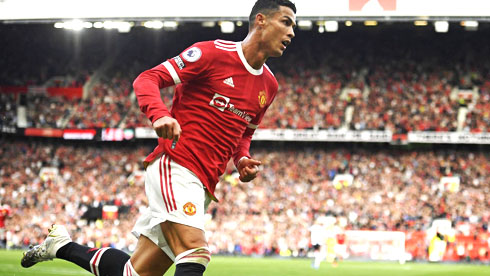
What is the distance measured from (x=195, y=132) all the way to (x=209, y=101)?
0.23 m

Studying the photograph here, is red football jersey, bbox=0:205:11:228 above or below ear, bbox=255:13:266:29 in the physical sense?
below

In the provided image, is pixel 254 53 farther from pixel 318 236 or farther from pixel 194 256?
pixel 318 236

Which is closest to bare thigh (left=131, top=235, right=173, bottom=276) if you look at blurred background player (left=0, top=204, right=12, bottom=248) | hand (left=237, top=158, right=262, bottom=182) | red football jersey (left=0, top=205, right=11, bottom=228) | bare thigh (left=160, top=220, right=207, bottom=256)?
bare thigh (left=160, top=220, right=207, bottom=256)

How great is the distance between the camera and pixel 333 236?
67.8 ft

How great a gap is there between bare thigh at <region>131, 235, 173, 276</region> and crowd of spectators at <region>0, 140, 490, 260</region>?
18.3 meters

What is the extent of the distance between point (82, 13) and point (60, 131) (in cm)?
566

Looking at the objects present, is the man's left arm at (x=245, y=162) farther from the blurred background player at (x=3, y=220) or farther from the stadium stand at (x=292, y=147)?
the blurred background player at (x=3, y=220)

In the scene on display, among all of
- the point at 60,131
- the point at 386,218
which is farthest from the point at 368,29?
the point at 60,131

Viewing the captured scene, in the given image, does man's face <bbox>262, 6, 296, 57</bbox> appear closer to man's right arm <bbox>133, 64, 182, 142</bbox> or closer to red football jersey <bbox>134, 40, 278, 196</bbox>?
Result: red football jersey <bbox>134, 40, 278, 196</bbox>

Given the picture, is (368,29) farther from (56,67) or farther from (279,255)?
(56,67)

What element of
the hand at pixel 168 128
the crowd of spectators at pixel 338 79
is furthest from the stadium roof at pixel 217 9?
the hand at pixel 168 128

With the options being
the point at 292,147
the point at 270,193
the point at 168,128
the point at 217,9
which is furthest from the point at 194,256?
the point at 292,147

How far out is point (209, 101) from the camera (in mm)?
4512

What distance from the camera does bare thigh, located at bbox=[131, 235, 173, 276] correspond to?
4.43 metres
